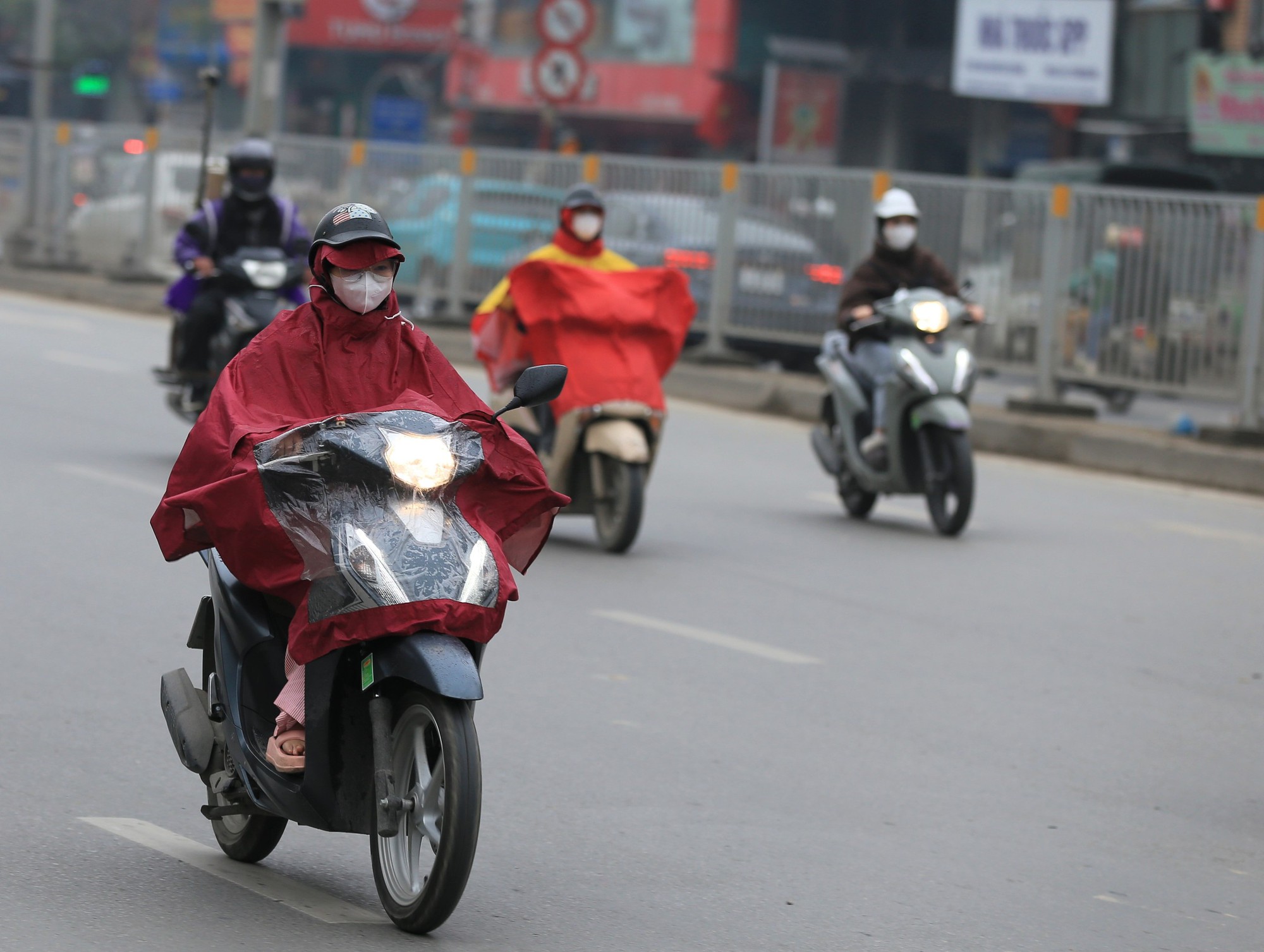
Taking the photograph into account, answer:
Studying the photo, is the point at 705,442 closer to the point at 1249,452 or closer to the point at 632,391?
the point at 1249,452

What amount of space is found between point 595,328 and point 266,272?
2.60 metres

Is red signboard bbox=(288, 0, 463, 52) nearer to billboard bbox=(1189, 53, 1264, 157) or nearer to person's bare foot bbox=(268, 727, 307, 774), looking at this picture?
billboard bbox=(1189, 53, 1264, 157)

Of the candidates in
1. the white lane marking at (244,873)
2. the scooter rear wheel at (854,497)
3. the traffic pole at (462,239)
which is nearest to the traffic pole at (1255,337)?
the scooter rear wheel at (854,497)

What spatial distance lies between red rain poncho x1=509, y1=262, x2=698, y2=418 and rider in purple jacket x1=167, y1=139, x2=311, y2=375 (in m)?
2.39

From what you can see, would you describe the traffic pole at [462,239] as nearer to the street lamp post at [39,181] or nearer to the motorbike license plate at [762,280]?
the motorbike license plate at [762,280]

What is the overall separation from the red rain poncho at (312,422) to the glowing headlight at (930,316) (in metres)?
7.18

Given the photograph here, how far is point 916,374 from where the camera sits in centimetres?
1214

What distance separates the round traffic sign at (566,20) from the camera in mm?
41688

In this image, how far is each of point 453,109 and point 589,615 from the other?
42.2 metres

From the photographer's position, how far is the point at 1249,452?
15695 millimetres

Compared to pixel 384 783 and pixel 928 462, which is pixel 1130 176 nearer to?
pixel 928 462

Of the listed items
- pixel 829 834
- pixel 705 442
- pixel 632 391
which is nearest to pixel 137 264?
pixel 705 442

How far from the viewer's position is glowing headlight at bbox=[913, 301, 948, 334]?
40.3ft

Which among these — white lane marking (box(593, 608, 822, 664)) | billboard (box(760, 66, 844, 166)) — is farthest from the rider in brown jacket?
billboard (box(760, 66, 844, 166))
